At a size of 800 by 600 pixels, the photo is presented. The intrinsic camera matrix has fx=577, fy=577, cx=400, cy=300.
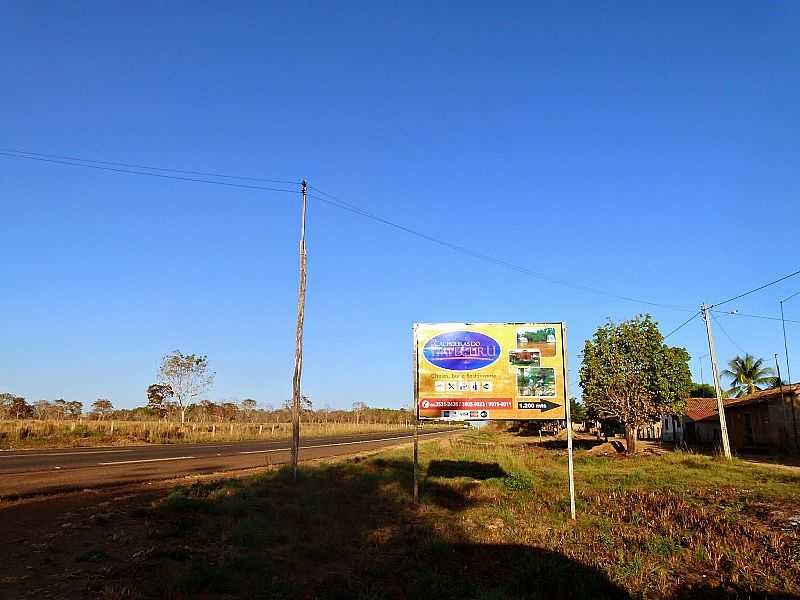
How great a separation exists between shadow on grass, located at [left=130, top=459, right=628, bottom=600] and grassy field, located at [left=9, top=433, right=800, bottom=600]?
0.11 ft

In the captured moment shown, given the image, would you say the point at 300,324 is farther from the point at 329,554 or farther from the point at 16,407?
the point at 16,407

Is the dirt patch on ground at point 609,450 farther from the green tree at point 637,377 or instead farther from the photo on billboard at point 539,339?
the photo on billboard at point 539,339

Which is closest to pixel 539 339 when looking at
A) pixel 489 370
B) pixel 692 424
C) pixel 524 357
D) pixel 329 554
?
pixel 524 357

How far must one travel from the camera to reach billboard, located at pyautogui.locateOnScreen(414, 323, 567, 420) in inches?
557

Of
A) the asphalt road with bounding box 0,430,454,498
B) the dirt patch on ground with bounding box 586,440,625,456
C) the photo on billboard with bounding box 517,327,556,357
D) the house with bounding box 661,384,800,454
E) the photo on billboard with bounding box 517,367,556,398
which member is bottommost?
the dirt patch on ground with bounding box 586,440,625,456

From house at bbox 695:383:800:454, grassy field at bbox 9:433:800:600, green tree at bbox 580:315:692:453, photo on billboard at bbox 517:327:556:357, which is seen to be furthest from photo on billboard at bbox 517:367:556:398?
house at bbox 695:383:800:454

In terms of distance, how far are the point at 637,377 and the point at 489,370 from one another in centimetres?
2122

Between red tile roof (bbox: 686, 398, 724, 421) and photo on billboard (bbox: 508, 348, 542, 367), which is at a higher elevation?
photo on billboard (bbox: 508, 348, 542, 367)

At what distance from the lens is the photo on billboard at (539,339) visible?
14258mm

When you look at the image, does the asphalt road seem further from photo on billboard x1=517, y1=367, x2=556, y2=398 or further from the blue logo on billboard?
photo on billboard x1=517, y1=367, x2=556, y2=398

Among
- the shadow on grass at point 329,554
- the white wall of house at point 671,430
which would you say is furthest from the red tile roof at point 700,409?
the shadow on grass at point 329,554

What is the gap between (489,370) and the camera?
14500 millimetres

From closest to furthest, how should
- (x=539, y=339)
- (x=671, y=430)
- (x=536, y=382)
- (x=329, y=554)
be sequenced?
(x=329, y=554)
(x=536, y=382)
(x=539, y=339)
(x=671, y=430)

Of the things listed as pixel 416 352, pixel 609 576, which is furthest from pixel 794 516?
pixel 416 352
